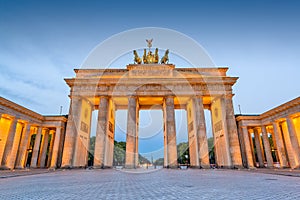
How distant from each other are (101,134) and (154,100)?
37.2 ft

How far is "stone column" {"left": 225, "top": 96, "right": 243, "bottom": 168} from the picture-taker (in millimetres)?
26406

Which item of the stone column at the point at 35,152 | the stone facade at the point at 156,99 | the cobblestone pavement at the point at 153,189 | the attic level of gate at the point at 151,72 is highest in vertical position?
the attic level of gate at the point at 151,72

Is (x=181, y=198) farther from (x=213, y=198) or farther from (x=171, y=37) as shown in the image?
(x=171, y=37)

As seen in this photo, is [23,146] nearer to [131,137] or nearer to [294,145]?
[131,137]

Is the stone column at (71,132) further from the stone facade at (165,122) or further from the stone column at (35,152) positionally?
the stone column at (35,152)

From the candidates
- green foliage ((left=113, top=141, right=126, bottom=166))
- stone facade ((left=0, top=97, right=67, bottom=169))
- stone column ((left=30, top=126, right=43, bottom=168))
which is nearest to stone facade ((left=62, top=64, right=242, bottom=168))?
stone facade ((left=0, top=97, right=67, bottom=169))

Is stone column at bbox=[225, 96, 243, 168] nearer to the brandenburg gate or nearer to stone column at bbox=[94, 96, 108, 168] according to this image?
the brandenburg gate

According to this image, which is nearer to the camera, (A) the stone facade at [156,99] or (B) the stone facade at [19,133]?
(B) the stone facade at [19,133]

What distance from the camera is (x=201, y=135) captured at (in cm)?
2761

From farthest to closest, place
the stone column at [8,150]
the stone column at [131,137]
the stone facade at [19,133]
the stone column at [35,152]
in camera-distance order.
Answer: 1. the stone column at [35,152]
2. the stone column at [131,137]
3. the stone facade at [19,133]
4. the stone column at [8,150]

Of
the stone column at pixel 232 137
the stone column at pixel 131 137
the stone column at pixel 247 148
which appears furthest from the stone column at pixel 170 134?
the stone column at pixel 247 148

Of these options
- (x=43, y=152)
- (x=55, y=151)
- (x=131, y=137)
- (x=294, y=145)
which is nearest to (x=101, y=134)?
(x=131, y=137)

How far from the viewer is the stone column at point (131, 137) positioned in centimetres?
2630

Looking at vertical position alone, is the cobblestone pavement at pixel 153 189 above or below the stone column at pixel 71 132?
below
